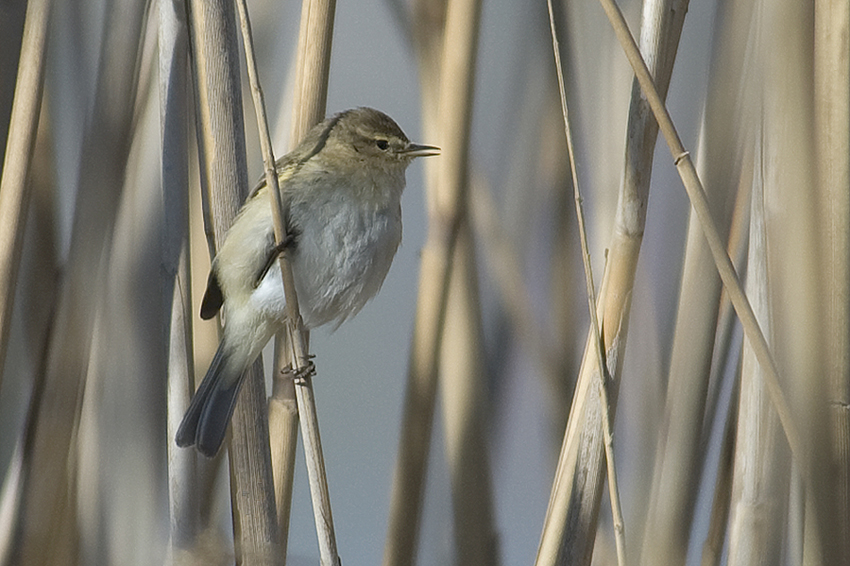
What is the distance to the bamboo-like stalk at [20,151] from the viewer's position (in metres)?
1.27

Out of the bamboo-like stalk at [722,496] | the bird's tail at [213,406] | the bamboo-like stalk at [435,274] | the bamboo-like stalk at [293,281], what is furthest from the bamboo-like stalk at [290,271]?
the bamboo-like stalk at [722,496]

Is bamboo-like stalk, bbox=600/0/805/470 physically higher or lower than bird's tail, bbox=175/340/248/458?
higher

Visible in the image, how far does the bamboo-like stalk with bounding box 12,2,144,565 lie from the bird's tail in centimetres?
22

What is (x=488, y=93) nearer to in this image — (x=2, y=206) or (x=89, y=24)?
(x=89, y=24)

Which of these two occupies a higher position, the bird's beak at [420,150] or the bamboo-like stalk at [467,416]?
the bird's beak at [420,150]

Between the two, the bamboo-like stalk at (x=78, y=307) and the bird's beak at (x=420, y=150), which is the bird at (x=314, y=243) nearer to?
the bird's beak at (x=420, y=150)

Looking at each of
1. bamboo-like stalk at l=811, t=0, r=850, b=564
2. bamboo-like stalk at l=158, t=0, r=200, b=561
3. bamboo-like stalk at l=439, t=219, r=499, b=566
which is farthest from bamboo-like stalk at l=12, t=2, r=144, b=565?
bamboo-like stalk at l=811, t=0, r=850, b=564

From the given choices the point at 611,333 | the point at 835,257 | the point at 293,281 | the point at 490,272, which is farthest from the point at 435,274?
the point at 835,257

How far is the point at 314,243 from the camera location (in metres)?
1.45

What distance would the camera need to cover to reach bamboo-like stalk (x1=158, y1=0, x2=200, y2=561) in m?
1.33

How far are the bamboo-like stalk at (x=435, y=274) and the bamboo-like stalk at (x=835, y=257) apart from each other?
63cm

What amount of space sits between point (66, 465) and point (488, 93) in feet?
3.40

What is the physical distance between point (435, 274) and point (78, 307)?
0.59m

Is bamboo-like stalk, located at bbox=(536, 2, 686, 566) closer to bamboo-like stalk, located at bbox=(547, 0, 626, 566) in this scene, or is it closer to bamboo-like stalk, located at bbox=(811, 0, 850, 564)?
bamboo-like stalk, located at bbox=(547, 0, 626, 566)
